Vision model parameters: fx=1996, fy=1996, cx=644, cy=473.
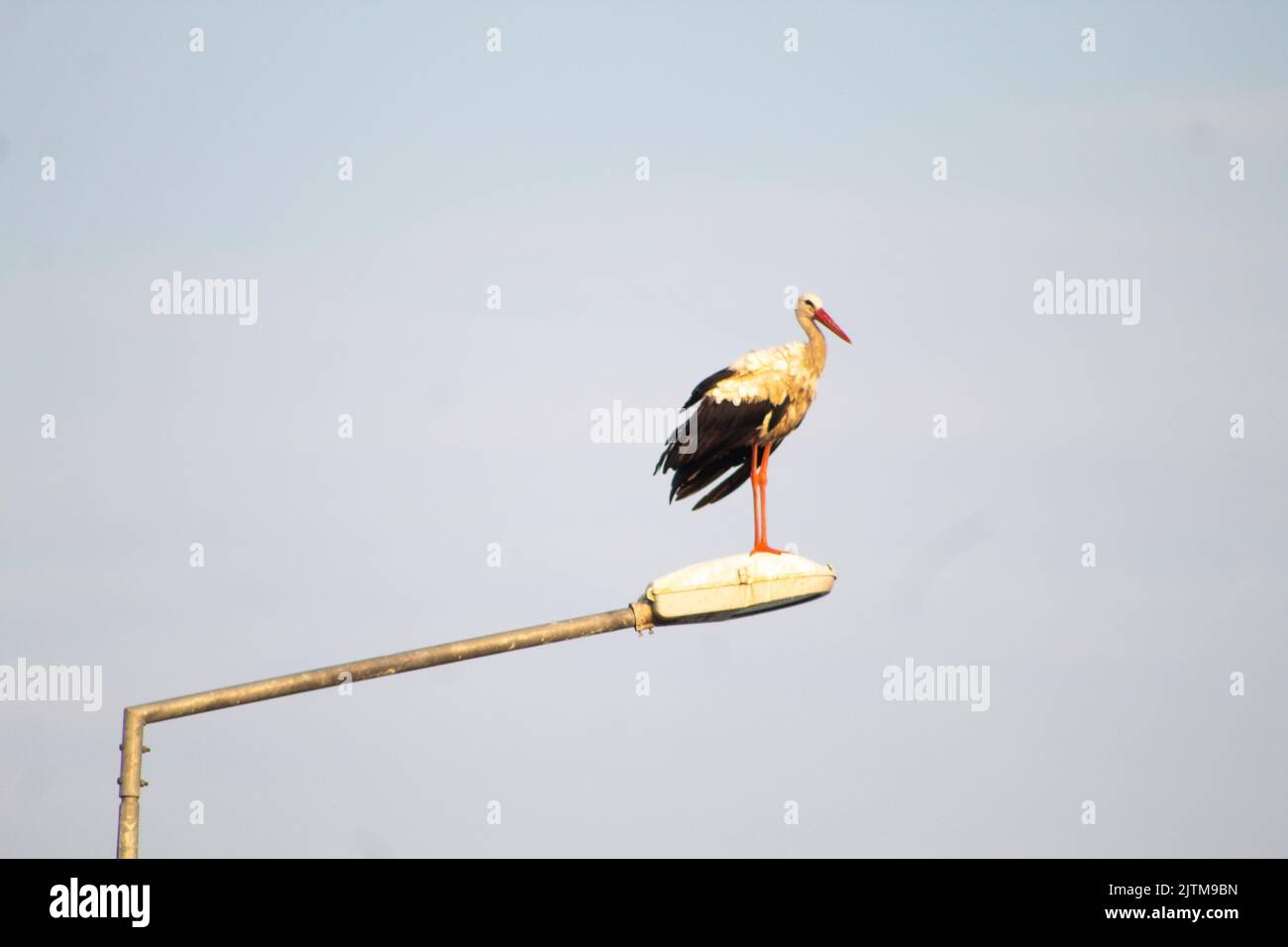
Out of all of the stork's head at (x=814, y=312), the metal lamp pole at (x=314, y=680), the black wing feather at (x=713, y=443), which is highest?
the stork's head at (x=814, y=312)

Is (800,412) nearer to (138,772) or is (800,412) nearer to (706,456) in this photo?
(706,456)

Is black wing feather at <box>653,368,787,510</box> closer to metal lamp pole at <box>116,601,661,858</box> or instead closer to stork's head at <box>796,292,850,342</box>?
stork's head at <box>796,292,850,342</box>

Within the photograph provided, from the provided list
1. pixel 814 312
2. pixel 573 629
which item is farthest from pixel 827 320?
pixel 573 629

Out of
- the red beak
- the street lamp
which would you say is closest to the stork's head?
the red beak

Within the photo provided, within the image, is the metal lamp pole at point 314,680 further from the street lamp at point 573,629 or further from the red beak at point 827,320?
the red beak at point 827,320

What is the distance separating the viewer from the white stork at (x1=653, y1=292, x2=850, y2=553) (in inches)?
767

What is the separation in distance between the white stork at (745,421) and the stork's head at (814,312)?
0.46 meters

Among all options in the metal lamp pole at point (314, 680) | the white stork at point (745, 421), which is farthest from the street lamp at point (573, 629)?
the white stork at point (745, 421)

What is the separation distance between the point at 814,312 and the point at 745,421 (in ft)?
7.66

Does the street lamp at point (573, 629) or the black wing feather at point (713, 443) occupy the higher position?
the black wing feather at point (713, 443)

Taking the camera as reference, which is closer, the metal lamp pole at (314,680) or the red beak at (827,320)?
the metal lamp pole at (314,680)

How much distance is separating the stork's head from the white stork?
1.52 ft

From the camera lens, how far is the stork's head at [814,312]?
21.6 metres
